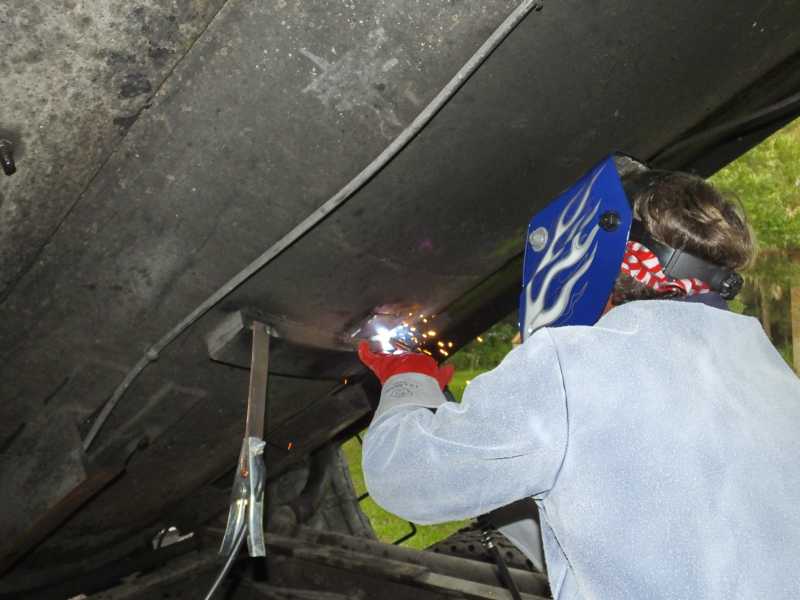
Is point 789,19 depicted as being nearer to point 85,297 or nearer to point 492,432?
point 492,432

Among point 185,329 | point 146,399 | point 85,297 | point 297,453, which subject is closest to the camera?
point 85,297

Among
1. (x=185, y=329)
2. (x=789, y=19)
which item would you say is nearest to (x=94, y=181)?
(x=185, y=329)

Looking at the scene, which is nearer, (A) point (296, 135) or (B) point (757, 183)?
(A) point (296, 135)

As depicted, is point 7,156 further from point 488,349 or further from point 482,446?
point 488,349

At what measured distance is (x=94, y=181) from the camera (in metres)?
1.64

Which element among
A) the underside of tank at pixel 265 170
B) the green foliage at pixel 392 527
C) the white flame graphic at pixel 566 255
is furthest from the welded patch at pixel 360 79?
the green foliage at pixel 392 527

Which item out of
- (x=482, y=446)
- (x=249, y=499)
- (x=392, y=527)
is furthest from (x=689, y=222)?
(x=392, y=527)

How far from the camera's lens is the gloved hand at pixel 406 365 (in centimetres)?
197

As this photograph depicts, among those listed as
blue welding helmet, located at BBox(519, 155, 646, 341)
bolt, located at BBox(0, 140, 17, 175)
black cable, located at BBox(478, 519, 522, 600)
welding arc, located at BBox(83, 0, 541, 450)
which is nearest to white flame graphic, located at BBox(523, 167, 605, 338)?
blue welding helmet, located at BBox(519, 155, 646, 341)

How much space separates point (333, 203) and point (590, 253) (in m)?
0.68

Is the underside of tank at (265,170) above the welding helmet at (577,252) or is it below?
above

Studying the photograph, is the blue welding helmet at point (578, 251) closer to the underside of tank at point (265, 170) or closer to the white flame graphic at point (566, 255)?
the white flame graphic at point (566, 255)

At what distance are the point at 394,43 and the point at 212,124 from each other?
0.48m

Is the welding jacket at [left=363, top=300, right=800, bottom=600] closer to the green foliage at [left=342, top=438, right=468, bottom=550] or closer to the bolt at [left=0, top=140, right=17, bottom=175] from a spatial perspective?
the bolt at [left=0, top=140, right=17, bottom=175]
